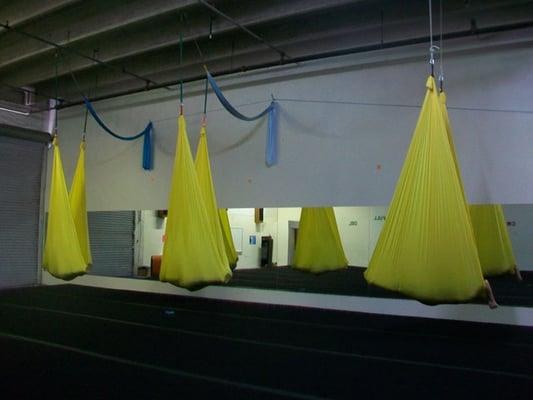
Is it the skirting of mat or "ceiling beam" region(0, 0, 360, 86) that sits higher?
"ceiling beam" region(0, 0, 360, 86)

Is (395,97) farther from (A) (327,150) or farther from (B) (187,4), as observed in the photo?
(B) (187,4)

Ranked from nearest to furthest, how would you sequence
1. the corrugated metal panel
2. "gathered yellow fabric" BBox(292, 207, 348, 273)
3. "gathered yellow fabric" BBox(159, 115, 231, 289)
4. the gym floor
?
the gym floor < "gathered yellow fabric" BBox(159, 115, 231, 289) < "gathered yellow fabric" BBox(292, 207, 348, 273) < the corrugated metal panel

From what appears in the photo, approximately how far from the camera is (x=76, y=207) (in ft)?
14.2

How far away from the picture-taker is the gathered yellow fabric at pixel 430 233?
2428 mm

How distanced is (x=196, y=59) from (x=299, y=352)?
3.35 m

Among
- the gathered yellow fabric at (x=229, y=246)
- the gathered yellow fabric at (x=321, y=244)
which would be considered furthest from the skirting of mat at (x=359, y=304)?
the gathered yellow fabric at (x=229, y=246)

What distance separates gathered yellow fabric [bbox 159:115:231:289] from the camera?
3.32 meters

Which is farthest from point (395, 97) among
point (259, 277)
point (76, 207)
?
point (76, 207)

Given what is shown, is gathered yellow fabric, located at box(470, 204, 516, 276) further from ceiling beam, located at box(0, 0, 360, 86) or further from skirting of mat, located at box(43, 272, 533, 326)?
ceiling beam, located at box(0, 0, 360, 86)

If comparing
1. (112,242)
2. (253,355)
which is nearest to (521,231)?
(253,355)

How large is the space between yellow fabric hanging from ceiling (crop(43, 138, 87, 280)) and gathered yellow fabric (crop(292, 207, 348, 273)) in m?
1.98

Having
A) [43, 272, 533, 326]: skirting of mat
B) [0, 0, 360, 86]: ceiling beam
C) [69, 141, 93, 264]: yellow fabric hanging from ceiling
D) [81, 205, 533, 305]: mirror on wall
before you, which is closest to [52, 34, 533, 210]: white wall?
[81, 205, 533, 305]: mirror on wall

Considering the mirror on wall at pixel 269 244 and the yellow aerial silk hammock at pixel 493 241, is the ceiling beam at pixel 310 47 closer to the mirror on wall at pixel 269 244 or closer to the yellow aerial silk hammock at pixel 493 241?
the yellow aerial silk hammock at pixel 493 241

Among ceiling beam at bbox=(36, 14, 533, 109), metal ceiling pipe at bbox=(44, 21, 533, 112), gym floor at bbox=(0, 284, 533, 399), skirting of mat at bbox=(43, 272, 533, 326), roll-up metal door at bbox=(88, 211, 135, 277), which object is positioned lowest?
gym floor at bbox=(0, 284, 533, 399)
